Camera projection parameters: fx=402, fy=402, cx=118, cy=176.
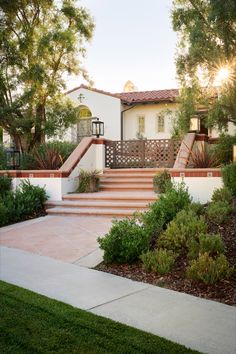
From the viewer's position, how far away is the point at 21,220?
10.1 metres

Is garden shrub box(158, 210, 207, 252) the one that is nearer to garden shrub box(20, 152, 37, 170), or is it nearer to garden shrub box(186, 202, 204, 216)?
garden shrub box(186, 202, 204, 216)

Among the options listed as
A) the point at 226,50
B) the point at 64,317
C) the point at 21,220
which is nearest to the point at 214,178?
the point at 226,50

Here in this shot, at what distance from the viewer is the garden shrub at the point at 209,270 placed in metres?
5.07

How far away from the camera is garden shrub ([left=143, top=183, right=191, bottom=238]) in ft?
23.2

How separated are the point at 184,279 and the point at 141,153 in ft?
31.5

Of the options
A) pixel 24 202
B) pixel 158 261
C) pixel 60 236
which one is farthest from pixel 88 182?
pixel 158 261

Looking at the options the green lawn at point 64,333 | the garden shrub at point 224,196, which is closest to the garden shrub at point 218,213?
the garden shrub at point 224,196

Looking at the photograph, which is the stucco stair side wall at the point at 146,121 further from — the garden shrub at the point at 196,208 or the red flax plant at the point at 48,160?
the garden shrub at the point at 196,208

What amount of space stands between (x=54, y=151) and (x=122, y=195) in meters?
3.07

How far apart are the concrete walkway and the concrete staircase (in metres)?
4.20

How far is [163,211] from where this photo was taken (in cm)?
761

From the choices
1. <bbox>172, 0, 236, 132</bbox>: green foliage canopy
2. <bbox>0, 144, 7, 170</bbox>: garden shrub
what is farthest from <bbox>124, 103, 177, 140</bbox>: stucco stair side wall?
<bbox>172, 0, 236, 132</bbox>: green foliage canopy

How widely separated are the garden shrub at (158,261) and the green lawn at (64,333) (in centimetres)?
170

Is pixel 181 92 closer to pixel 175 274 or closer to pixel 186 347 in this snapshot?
pixel 175 274
